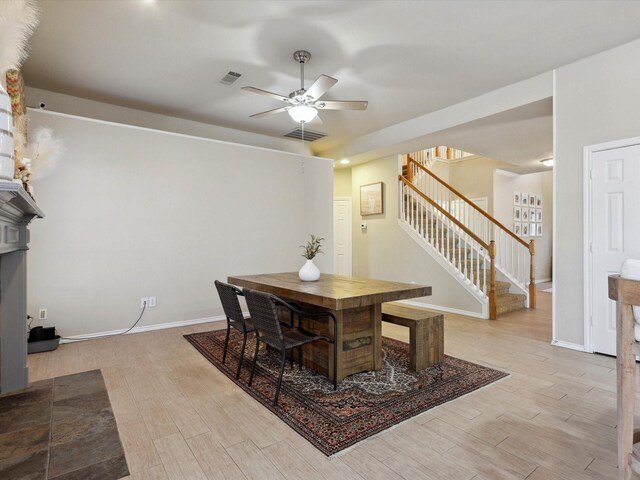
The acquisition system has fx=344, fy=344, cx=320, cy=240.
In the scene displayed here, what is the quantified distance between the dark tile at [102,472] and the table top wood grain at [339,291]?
1461mm

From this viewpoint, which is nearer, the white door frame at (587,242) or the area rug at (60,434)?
the area rug at (60,434)

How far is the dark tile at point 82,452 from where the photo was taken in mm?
1816

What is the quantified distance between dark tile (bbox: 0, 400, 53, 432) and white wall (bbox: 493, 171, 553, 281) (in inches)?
323

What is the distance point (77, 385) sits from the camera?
111 inches

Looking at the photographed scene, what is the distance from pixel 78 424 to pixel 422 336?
2618 mm

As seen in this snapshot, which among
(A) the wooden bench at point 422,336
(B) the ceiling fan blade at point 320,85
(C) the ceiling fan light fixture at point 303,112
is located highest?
(B) the ceiling fan blade at point 320,85

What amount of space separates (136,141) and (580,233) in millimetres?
5396

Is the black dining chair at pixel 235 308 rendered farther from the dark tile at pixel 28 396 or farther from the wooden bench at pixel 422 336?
the dark tile at pixel 28 396

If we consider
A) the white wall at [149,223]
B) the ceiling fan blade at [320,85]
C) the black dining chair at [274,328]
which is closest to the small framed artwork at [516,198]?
the white wall at [149,223]

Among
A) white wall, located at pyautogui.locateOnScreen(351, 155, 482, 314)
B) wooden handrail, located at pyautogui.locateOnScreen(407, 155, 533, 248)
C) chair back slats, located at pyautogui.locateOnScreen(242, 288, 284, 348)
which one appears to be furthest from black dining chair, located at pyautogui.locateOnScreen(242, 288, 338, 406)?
wooden handrail, located at pyautogui.locateOnScreen(407, 155, 533, 248)

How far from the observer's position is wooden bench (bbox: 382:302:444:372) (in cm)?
299

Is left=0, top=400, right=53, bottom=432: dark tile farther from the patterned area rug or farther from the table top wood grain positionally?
the table top wood grain

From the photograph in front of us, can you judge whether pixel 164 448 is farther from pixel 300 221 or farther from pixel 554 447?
pixel 300 221

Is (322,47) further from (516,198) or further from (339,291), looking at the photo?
(516,198)
